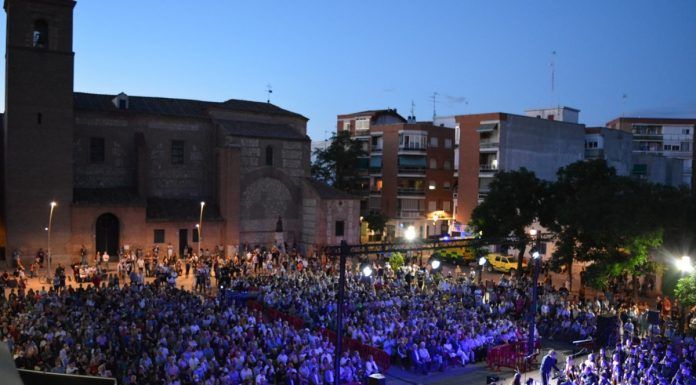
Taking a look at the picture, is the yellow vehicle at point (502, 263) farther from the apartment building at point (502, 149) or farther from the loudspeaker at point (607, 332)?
the loudspeaker at point (607, 332)

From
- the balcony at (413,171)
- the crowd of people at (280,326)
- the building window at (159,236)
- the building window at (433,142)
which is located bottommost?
the crowd of people at (280,326)

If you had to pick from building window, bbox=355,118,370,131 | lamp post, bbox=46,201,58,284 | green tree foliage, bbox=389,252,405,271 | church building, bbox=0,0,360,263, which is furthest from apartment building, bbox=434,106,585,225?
lamp post, bbox=46,201,58,284

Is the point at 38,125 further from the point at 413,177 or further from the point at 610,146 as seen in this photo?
the point at 610,146

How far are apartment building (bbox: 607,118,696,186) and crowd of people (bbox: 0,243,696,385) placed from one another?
51489 mm

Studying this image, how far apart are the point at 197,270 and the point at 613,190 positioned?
20873 millimetres

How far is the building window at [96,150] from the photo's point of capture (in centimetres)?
3681

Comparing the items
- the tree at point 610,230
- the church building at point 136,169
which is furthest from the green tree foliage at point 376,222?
the tree at point 610,230

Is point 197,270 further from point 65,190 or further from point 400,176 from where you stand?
point 400,176

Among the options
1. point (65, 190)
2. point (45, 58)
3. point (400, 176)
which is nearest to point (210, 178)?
point (65, 190)

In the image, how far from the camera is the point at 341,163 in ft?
184

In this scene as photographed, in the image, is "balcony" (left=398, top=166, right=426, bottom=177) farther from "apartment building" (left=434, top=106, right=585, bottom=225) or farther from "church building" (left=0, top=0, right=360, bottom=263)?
"church building" (left=0, top=0, right=360, bottom=263)

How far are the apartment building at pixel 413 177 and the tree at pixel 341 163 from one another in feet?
6.42

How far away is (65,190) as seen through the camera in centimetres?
3341

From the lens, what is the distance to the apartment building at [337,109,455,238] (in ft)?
178
